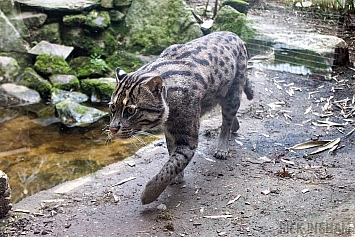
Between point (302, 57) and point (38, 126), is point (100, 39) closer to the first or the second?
point (38, 126)

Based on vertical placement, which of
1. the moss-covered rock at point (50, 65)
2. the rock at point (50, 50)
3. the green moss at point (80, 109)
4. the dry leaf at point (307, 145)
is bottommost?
the green moss at point (80, 109)

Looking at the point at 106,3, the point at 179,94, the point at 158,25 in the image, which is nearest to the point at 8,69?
the point at 106,3

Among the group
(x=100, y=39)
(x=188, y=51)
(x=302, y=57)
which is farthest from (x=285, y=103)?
(x=100, y=39)

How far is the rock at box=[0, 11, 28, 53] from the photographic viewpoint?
377 inches

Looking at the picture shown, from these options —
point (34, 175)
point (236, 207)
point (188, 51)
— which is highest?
point (188, 51)

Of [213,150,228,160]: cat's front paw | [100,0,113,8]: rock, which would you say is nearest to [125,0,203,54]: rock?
[100,0,113,8]: rock

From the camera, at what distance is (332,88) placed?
303 inches

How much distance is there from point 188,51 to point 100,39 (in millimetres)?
5754

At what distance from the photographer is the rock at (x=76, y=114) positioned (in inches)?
296

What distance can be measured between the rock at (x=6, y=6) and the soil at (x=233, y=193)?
572cm

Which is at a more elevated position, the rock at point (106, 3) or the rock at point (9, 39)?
the rock at point (106, 3)

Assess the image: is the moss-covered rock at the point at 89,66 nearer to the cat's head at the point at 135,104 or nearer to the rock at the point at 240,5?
the rock at the point at 240,5

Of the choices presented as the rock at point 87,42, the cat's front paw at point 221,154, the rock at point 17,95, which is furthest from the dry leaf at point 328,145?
the rock at point 87,42

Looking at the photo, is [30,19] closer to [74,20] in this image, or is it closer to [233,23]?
[74,20]
